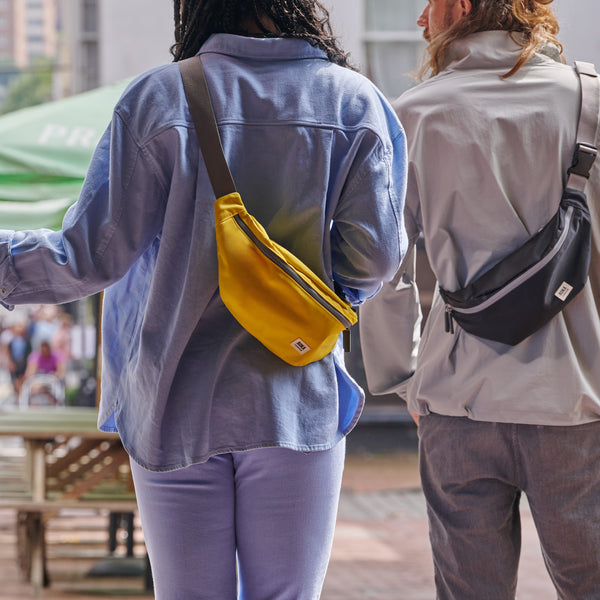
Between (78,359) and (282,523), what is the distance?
14.9m

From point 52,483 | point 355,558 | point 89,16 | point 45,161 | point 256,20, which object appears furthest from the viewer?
point 89,16

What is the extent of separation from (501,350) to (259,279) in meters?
0.69

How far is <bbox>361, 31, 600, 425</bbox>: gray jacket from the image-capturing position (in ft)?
6.82

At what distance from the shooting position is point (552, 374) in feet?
6.79

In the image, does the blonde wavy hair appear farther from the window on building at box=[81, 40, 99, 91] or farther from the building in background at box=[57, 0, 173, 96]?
the window on building at box=[81, 40, 99, 91]

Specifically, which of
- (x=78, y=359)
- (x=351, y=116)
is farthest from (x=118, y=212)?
(x=78, y=359)

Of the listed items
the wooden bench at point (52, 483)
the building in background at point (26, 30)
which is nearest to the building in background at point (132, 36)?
the wooden bench at point (52, 483)

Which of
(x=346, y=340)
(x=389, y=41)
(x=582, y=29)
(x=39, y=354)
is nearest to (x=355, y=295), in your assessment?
(x=346, y=340)

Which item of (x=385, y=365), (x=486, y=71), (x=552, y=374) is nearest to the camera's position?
(x=552, y=374)

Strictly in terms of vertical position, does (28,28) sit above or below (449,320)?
below

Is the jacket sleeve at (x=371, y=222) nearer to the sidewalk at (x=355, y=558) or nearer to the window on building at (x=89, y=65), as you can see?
the sidewalk at (x=355, y=558)

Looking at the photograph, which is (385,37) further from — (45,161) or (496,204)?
(496,204)

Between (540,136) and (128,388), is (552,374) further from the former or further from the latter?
(128,388)

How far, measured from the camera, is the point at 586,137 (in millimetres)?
2098
